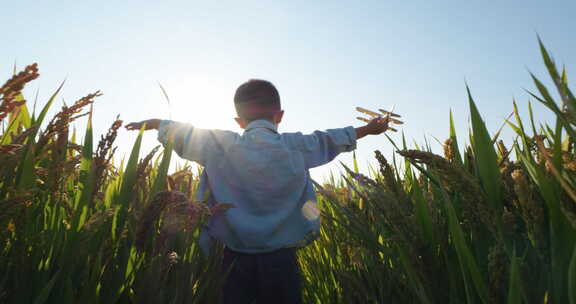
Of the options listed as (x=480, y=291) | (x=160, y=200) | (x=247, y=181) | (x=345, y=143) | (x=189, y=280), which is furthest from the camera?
(x=345, y=143)

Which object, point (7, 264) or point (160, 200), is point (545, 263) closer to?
point (160, 200)

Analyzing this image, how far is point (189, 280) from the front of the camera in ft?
4.76

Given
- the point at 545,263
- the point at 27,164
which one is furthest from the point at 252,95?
the point at 545,263

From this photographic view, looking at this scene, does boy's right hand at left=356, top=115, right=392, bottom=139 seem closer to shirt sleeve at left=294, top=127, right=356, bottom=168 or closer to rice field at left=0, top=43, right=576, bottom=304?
shirt sleeve at left=294, top=127, right=356, bottom=168

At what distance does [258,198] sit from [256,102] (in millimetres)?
765

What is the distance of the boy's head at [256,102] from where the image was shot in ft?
9.24

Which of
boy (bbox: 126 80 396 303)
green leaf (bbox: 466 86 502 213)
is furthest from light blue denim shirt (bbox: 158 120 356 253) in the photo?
green leaf (bbox: 466 86 502 213)

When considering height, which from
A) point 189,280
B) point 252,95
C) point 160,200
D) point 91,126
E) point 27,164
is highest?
point 252,95

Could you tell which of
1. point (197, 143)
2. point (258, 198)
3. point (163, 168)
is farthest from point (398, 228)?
point (197, 143)

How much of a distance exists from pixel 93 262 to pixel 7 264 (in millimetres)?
190

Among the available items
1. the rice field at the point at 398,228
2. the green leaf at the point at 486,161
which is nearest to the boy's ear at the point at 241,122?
the rice field at the point at 398,228

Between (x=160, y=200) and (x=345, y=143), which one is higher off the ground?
(x=345, y=143)

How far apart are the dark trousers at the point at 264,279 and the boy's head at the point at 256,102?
3.24ft

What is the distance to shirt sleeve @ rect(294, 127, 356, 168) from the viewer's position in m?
2.69
